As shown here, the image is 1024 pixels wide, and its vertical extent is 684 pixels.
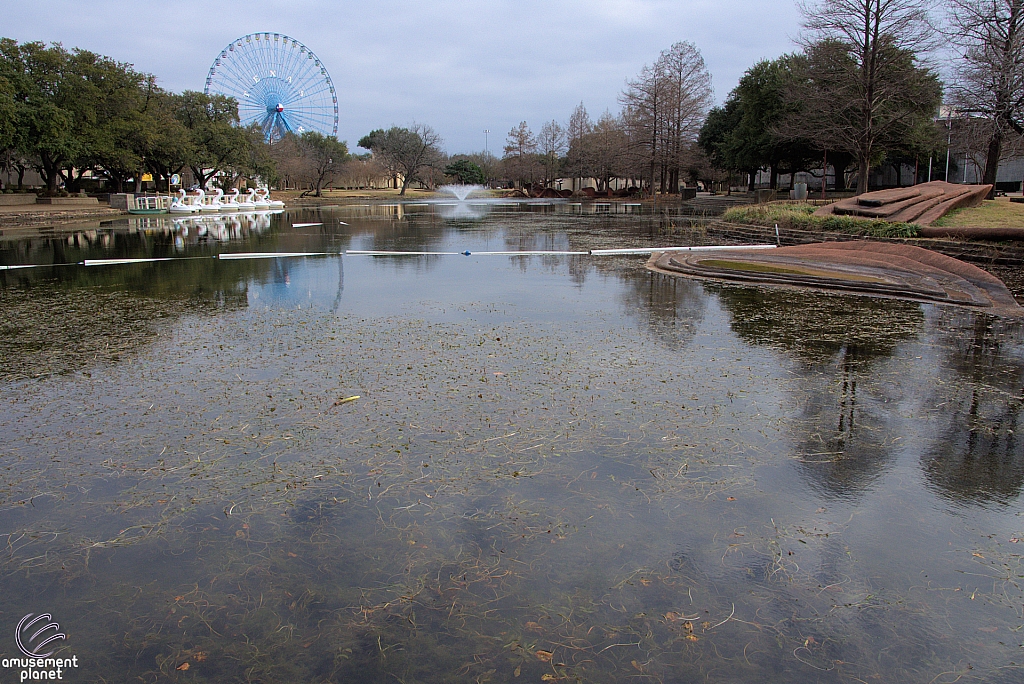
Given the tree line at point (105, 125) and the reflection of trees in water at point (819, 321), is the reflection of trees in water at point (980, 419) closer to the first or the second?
the reflection of trees in water at point (819, 321)

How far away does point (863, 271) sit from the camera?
1388cm

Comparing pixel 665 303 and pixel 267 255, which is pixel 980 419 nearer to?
pixel 665 303

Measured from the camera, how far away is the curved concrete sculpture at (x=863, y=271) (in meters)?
11.6

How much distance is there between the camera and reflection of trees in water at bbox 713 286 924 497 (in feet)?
16.1

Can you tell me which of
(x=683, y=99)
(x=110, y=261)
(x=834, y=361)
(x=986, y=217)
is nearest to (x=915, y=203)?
(x=986, y=217)

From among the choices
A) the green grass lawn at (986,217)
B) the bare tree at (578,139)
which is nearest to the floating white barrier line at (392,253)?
the green grass lawn at (986,217)

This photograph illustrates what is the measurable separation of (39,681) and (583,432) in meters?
3.68

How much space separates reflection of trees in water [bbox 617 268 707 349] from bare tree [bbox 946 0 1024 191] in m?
14.4

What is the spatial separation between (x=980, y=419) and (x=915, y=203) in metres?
16.6

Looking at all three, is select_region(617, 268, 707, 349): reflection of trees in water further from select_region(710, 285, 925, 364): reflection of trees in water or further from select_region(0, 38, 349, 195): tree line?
select_region(0, 38, 349, 195): tree line

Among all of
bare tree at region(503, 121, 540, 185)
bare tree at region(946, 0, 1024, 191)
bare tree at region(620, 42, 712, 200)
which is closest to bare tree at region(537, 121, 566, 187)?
bare tree at region(503, 121, 540, 185)

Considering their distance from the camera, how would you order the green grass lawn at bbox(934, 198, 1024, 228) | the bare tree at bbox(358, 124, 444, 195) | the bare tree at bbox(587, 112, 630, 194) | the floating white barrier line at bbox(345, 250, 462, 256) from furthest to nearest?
1. the bare tree at bbox(358, 124, 444, 195)
2. the bare tree at bbox(587, 112, 630, 194)
3. the floating white barrier line at bbox(345, 250, 462, 256)
4. the green grass lawn at bbox(934, 198, 1024, 228)

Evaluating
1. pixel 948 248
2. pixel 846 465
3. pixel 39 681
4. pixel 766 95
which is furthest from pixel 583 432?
pixel 766 95

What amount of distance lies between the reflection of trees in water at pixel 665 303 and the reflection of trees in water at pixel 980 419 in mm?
2965
